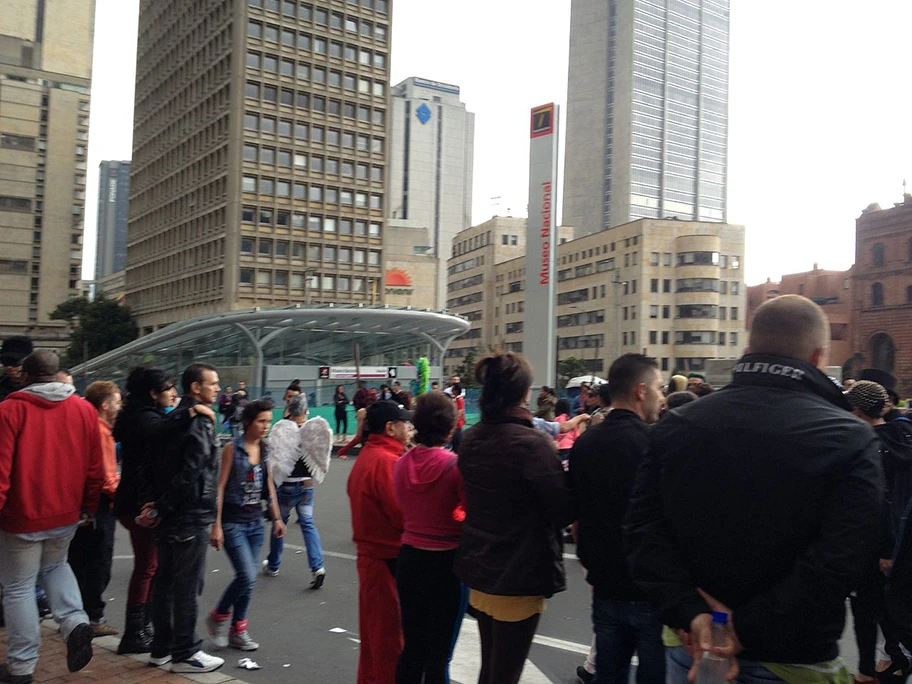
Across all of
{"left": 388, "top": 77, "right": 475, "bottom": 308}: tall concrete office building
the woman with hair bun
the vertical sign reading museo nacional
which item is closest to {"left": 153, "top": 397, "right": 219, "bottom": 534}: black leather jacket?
the woman with hair bun

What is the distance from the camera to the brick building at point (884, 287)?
69.9m

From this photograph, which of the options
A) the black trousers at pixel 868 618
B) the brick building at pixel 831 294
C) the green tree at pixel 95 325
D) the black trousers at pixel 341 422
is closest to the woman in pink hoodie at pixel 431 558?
the black trousers at pixel 868 618

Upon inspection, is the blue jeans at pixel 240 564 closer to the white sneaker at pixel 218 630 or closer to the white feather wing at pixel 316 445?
the white sneaker at pixel 218 630

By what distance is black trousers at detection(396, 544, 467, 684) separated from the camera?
4.07 m

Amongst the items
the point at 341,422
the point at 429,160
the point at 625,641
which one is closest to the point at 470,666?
the point at 625,641

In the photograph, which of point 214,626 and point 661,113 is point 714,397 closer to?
point 214,626

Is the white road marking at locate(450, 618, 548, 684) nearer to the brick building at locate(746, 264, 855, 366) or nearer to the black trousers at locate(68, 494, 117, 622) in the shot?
the black trousers at locate(68, 494, 117, 622)

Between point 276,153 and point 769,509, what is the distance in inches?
2927

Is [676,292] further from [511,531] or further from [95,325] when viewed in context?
[511,531]

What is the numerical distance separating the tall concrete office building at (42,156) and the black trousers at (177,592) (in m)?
96.5

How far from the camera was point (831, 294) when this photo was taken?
298ft

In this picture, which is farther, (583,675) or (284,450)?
(284,450)

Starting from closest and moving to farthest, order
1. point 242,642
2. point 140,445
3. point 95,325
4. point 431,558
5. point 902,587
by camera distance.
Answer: point 902,587
point 431,558
point 140,445
point 242,642
point 95,325

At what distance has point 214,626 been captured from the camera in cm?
579
